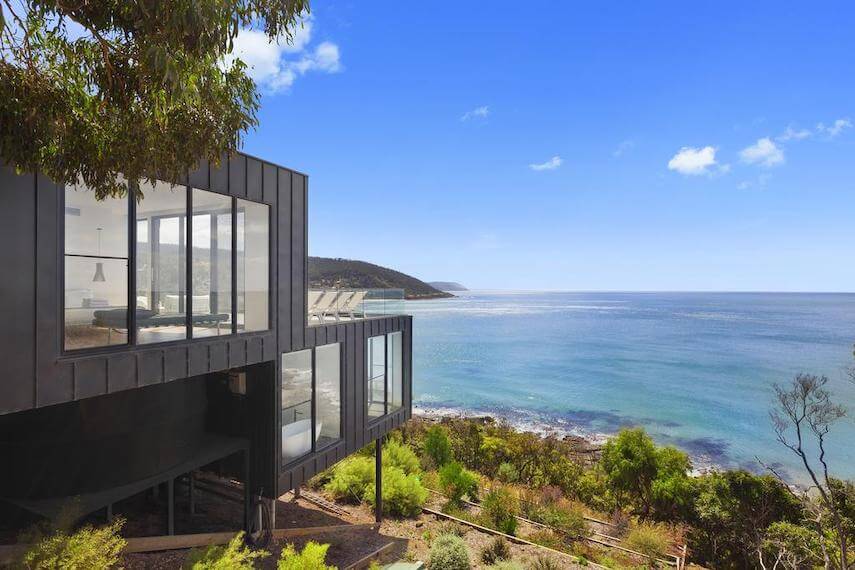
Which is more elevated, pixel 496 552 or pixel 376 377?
pixel 376 377

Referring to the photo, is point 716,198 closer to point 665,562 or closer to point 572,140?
point 572,140

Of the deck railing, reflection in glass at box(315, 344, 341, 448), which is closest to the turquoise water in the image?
the deck railing

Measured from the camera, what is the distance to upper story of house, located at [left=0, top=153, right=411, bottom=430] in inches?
152

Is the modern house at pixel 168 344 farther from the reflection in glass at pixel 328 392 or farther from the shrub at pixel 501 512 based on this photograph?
the shrub at pixel 501 512

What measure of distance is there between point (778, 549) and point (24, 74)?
14282 millimetres

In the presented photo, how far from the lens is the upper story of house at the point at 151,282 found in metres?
3.86

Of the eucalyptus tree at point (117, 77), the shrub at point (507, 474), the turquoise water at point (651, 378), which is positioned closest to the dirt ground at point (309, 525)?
the eucalyptus tree at point (117, 77)

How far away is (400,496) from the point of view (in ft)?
34.8

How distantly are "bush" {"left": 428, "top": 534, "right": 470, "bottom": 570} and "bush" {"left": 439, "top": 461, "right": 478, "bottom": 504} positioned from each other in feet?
11.7

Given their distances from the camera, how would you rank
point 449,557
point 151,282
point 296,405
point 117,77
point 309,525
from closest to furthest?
point 117,77 < point 151,282 < point 296,405 < point 449,557 < point 309,525

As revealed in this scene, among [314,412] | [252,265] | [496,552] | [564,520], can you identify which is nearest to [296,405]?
[314,412]

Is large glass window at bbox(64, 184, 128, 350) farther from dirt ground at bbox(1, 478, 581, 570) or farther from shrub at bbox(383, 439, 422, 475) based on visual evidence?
shrub at bbox(383, 439, 422, 475)

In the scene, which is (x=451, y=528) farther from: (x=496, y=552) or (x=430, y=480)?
(x=430, y=480)

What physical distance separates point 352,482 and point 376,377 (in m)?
3.28
